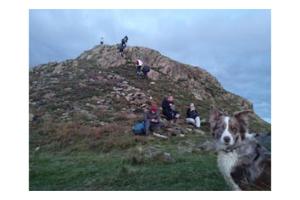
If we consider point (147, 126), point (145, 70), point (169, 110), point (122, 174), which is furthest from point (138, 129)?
point (145, 70)

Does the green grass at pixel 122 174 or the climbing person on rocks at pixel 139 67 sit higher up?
the climbing person on rocks at pixel 139 67

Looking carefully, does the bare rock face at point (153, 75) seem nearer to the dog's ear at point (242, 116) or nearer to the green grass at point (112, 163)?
the green grass at point (112, 163)

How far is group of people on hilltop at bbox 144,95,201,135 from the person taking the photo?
1275 centimetres

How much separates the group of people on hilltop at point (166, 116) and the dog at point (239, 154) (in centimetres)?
392

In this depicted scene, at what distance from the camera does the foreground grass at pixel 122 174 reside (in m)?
9.64

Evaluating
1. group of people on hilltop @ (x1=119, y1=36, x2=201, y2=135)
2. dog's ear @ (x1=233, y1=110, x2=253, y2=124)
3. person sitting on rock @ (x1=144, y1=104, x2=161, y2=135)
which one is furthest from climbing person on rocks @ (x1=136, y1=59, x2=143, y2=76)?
dog's ear @ (x1=233, y1=110, x2=253, y2=124)

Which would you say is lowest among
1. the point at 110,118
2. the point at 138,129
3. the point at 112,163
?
the point at 112,163

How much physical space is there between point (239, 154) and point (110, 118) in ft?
18.0

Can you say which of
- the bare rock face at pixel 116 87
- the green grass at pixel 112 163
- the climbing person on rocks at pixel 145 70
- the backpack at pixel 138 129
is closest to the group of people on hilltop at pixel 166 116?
the backpack at pixel 138 129

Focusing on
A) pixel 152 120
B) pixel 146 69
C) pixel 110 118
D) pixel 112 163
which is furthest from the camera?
pixel 146 69

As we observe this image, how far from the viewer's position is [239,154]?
862 centimetres

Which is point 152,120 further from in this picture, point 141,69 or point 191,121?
point 141,69

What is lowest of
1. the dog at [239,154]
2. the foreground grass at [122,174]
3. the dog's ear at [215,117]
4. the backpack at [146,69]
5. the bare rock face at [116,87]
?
the foreground grass at [122,174]
